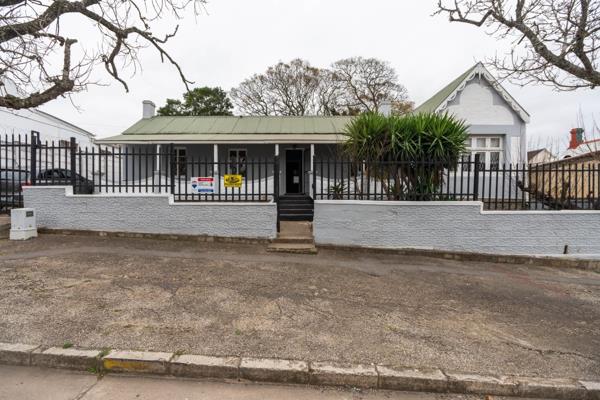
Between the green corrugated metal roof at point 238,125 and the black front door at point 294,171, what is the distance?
3.63 feet

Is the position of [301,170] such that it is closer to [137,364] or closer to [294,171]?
[294,171]

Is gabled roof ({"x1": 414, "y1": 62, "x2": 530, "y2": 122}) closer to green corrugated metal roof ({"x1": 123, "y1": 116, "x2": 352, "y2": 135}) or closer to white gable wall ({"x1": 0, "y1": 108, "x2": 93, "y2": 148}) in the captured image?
green corrugated metal roof ({"x1": 123, "y1": 116, "x2": 352, "y2": 135})

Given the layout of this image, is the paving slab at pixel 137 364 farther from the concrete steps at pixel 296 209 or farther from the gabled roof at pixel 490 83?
the gabled roof at pixel 490 83

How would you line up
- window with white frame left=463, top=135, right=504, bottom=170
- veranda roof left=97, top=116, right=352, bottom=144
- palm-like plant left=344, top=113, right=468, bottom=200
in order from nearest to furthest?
palm-like plant left=344, top=113, right=468, bottom=200, window with white frame left=463, top=135, right=504, bottom=170, veranda roof left=97, top=116, right=352, bottom=144

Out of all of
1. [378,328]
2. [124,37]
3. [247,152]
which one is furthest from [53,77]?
[247,152]

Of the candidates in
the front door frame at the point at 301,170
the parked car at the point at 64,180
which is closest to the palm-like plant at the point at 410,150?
the parked car at the point at 64,180

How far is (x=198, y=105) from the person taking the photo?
28.6 meters

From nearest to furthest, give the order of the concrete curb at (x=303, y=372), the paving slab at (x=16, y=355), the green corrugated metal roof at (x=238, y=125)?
the concrete curb at (x=303, y=372)
the paving slab at (x=16, y=355)
the green corrugated metal roof at (x=238, y=125)

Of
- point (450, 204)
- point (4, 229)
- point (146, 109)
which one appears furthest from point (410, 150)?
point (146, 109)

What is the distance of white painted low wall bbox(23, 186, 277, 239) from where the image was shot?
8.02 meters

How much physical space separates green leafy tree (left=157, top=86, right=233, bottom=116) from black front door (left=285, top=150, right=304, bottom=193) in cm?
1583

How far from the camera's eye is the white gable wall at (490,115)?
13094 mm

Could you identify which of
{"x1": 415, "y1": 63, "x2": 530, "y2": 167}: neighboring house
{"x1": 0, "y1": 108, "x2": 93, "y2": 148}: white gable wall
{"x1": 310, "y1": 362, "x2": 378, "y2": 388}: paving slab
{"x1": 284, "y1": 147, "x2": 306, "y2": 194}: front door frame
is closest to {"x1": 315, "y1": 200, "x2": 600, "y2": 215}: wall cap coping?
{"x1": 310, "y1": 362, "x2": 378, "y2": 388}: paving slab

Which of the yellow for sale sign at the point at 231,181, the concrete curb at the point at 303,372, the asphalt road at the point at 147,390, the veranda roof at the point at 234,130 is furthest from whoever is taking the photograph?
the veranda roof at the point at 234,130
